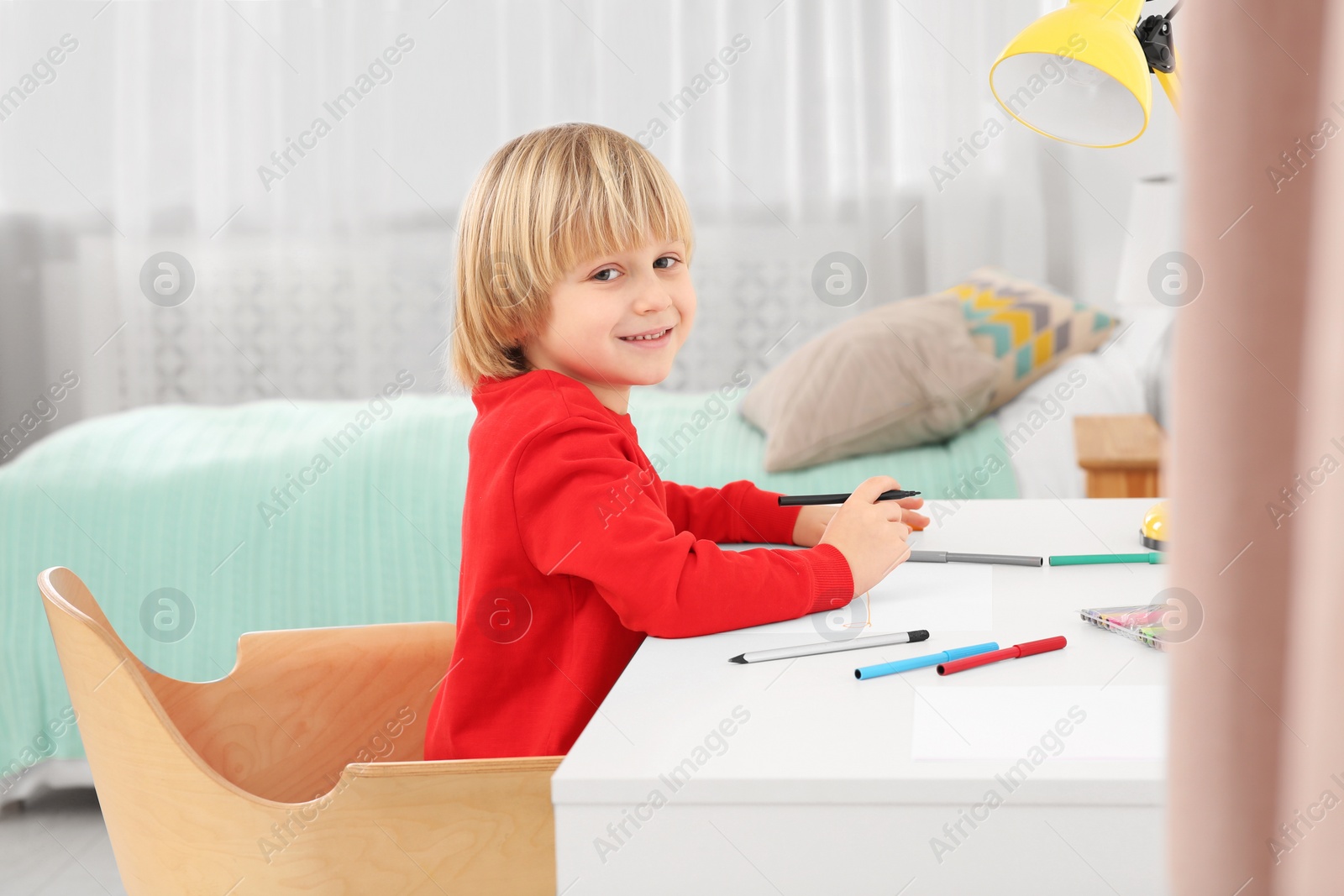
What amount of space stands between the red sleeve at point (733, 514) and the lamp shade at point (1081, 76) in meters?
0.42

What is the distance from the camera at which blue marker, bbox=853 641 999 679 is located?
626 millimetres

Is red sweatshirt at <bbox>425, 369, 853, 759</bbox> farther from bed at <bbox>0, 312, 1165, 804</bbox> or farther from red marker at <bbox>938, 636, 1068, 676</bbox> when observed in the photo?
bed at <bbox>0, 312, 1165, 804</bbox>

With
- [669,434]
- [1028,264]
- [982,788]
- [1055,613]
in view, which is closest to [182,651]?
[669,434]

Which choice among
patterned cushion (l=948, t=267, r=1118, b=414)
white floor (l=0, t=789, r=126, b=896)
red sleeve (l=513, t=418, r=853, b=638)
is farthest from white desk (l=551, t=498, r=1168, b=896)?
patterned cushion (l=948, t=267, r=1118, b=414)

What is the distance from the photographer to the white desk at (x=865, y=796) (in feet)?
1.53

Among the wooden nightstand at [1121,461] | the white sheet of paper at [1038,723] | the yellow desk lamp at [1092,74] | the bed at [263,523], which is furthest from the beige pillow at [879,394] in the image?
the white sheet of paper at [1038,723]

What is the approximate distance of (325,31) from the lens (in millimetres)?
3135

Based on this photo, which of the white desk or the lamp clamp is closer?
the white desk

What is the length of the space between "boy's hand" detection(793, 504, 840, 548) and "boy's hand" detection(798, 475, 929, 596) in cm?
15

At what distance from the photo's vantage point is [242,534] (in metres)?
1.79

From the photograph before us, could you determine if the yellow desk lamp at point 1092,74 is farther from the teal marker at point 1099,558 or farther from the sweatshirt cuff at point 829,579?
the sweatshirt cuff at point 829,579

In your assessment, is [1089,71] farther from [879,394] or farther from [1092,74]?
[879,394]

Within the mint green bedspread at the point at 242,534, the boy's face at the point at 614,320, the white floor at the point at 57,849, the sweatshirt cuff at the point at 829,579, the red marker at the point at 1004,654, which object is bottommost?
the white floor at the point at 57,849

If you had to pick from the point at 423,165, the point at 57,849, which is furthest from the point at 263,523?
the point at 423,165
